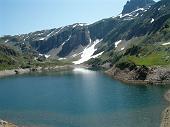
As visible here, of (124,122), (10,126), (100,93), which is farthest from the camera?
(100,93)

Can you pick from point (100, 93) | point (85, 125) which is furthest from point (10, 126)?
point (100, 93)

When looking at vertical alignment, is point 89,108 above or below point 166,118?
below

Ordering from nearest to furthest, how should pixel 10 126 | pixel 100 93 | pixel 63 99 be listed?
pixel 10 126 → pixel 63 99 → pixel 100 93

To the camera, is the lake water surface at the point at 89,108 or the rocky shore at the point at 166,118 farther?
the lake water surface at the point at 89,108

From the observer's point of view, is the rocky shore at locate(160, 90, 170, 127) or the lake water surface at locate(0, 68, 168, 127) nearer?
the rocky shore at locate(160, 90, 170, 127)

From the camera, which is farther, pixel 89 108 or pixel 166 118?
pixel 89 108

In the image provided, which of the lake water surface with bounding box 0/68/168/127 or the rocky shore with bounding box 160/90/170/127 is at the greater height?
the rocky shore with bounding box 160/90/170/127

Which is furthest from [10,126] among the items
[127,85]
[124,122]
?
[127,85]

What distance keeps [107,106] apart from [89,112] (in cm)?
1162

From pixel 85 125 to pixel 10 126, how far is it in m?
18.9

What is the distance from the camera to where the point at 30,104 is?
13600 cm

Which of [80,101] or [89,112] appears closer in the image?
[89,112]

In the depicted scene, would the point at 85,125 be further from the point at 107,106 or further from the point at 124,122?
the point at 107,106

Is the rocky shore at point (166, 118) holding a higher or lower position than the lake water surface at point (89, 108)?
higher
